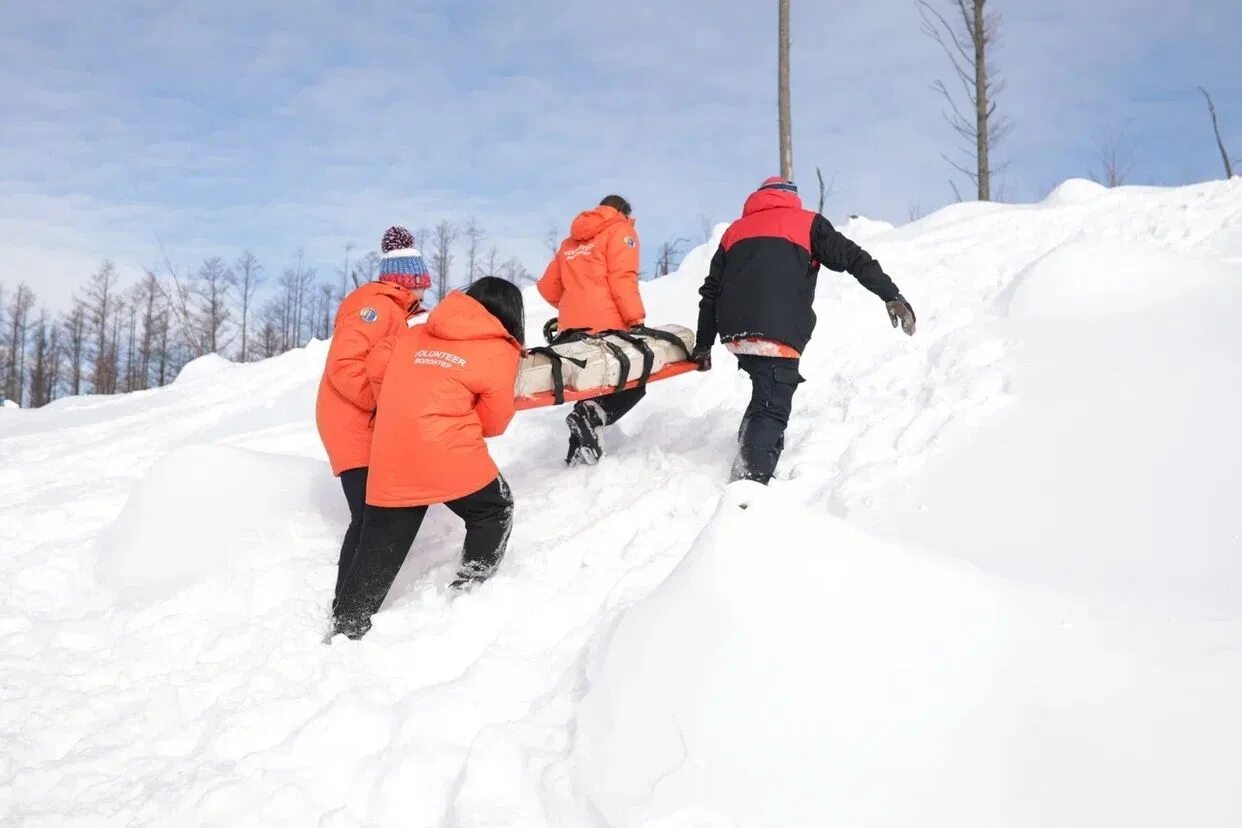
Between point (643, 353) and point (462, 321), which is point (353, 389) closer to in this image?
point (462, 321)

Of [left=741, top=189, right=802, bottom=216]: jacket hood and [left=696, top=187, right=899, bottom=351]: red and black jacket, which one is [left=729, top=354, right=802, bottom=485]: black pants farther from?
[left=741, top=189, right=802, bottom=216]: jacket hood

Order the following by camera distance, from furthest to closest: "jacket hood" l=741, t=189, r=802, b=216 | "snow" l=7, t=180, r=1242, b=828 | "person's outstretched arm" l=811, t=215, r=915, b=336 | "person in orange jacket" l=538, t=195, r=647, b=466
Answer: "person in orange jacket" l=538, t=195, r=647, b=466, "jacket hood" l=741, t=189, r=802, b=216, "person's outstretched arm" l=811, t=215, r=915, b=336, "snow" l=7, t=180, r=1242, b=828

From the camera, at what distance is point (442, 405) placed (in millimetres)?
3488

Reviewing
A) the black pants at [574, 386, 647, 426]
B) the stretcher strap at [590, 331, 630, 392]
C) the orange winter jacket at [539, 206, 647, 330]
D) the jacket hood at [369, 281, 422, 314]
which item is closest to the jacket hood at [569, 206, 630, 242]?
the orange winter jacket at [539, 206, 647, 330]

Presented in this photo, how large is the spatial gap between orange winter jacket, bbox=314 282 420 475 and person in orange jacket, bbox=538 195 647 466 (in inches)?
53.2

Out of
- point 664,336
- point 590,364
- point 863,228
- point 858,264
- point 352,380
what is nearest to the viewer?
point 352,380

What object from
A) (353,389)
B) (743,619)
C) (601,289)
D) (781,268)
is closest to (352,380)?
(353,389)

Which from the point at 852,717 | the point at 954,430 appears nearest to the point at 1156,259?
the point at 954,430

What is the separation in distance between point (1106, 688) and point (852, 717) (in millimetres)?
661

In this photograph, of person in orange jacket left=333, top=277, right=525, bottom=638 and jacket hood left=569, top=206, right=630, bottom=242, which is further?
jacket hood left=569, top=206, right=630, bottom=242

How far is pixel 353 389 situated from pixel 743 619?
235cm

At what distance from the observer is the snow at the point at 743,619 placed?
81.4 inches

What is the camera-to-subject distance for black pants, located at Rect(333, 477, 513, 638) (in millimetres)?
3527

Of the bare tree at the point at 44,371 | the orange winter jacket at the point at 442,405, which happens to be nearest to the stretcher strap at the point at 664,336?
the orange winter jacket at the point at 442,405
